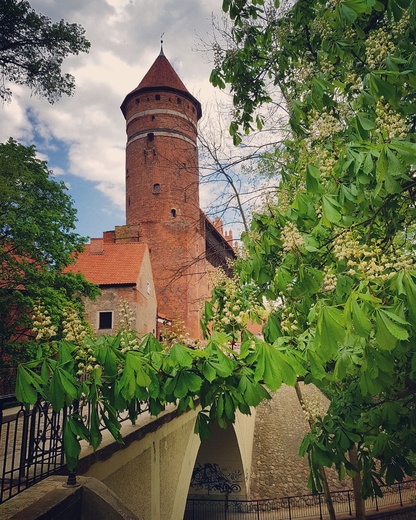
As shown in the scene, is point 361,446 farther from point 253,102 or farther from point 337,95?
point 253,102

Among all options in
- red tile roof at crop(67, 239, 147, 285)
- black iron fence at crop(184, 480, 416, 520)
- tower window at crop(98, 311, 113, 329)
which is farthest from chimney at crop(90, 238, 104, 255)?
black iron fence at crop(184, 480, 416, 520)

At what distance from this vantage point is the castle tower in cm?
2745

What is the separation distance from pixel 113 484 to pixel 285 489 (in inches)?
485


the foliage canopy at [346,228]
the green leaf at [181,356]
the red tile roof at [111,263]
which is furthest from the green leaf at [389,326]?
the red tile roof at [111,263]

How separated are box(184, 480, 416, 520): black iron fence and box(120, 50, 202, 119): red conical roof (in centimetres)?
2623

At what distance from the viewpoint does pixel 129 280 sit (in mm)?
21984

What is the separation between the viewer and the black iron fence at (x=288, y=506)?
1296cm

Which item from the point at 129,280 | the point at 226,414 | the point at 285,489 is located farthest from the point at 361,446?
the point at 129,280

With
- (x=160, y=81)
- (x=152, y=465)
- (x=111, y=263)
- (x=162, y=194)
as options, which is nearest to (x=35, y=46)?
(x=152, y=465)

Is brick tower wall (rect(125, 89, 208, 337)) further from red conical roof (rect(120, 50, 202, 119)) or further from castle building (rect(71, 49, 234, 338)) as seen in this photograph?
red conical roof (rect(120, 50, 202, 119))

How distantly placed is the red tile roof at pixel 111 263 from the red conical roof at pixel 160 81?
12.2m

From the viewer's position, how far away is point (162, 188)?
2828 centimetres

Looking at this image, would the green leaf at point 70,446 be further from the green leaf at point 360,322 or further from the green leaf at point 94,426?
the green leaf at point 360,322

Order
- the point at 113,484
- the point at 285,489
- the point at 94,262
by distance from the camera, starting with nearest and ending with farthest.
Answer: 1. the point at 113,484
2. the point at 285,489
3. the point at 94,262
